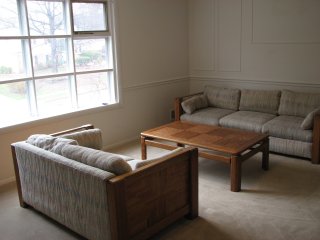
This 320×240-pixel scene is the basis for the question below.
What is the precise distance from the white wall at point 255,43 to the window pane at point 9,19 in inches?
116

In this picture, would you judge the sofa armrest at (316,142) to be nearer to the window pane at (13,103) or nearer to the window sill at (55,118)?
the window sill at (55,118)

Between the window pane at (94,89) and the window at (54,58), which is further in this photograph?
the window pane at (94,89)

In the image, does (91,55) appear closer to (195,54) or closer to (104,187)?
(195,54)

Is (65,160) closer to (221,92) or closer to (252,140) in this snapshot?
(252,140)

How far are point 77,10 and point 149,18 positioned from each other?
122cm

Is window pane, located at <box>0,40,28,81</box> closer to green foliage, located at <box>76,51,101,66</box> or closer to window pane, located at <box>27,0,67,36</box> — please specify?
window pane, located at <box>27,0,67,36</box>

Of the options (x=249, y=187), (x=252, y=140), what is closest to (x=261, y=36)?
(x=252, y=140)

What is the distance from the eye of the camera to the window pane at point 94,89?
15.7 ft

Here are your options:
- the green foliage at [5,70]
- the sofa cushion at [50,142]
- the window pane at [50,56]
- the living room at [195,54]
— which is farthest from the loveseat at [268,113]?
the sofa cushion at [50,142]

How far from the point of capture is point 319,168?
4.11 metres

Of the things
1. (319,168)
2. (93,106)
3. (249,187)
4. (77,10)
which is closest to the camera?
(249,187)

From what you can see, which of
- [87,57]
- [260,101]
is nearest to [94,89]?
[87,57]

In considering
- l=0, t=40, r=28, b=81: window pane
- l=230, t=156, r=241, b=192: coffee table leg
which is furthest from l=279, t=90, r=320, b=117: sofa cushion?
l=0, t=40, r=28, b=81: window pane

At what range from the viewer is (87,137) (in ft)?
11.4
